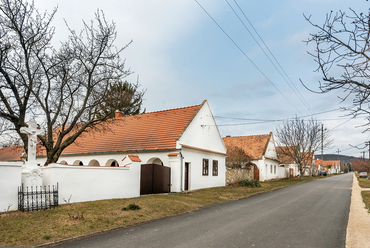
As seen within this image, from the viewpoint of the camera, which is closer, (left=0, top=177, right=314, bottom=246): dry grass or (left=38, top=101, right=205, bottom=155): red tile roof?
(left=0, top=177, right=314, bottom=246): dry grass

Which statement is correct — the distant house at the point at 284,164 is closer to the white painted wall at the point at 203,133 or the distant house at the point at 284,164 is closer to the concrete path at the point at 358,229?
the white painted wall at the point at 203,133

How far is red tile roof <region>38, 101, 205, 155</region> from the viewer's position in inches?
791

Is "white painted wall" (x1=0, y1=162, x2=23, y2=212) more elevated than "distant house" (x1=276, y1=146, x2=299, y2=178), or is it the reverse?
"white painted wall" (x1=0, y1=162, x2=23, y2=212)

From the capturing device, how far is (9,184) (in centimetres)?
991

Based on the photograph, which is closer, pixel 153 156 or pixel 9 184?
pixel 9 184

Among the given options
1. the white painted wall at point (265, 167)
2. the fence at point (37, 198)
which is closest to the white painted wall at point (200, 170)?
the fence at point (37, 198)

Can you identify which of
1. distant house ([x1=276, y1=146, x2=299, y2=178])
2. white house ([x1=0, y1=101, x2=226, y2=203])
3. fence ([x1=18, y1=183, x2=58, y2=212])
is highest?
white house ([x1=0, y1=101, x2=226, y2=203])

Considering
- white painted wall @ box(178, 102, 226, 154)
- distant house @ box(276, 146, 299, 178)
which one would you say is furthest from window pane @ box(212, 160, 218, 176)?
distant house @ box(276, 146, 299, 178)

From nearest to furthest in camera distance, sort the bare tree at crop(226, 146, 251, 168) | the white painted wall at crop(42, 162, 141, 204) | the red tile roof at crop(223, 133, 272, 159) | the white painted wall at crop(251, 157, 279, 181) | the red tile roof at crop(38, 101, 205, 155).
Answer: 1. the white painted wall at crop(42, 162, 141, 204)
2. the red tile roof at crop(38, 101, 205, 155)
3. the bare tree at crop(226, 146, 251, 168)
4. the white painted wall at crop(251, 157, 279, 181)
5. the red tile roof at crop(223, 133, 272, 159)

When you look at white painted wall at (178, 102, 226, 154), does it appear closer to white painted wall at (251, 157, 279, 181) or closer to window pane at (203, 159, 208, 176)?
window pane at (203, 159, 208, 176)

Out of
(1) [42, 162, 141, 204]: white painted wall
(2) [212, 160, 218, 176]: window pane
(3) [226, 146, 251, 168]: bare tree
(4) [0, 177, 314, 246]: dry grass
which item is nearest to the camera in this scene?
(4) [0, 177, 314, 246]: dry grass

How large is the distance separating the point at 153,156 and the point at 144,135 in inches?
111

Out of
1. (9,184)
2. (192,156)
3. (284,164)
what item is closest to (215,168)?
(192,156)

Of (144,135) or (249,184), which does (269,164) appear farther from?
(144,135)
